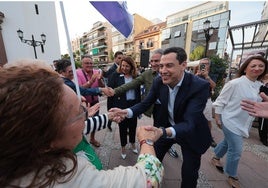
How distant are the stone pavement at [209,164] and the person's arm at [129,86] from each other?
137 centimetres

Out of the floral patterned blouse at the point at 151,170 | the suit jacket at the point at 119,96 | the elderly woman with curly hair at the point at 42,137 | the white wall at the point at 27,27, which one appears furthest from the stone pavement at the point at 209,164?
the white wall at the point at 27,27

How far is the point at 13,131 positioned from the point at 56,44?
30.0 m

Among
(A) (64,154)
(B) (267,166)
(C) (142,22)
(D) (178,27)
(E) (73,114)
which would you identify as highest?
(C) (142,22)

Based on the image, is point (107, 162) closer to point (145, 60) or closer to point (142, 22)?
point (145, 60)

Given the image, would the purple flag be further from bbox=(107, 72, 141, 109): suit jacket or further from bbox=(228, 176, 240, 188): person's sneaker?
bbox=(228, 176, 240, 188): person's sneaker

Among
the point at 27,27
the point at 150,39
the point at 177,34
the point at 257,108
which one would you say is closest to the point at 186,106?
the point at 257,108

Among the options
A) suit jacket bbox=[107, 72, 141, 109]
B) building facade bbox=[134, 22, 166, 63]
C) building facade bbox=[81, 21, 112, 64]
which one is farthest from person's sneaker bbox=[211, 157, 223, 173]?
building facade bbox=[81, 21, 112, 64]

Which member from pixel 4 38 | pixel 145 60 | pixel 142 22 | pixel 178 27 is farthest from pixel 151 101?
pixel 142 22

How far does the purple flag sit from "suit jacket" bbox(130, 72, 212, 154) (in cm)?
130

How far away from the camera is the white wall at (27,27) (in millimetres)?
19562

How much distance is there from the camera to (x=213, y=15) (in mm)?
24984

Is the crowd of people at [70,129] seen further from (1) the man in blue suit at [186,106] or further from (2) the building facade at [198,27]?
(2) the building facade at [198,27]

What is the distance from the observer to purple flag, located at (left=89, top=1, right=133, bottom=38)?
2.29 meters

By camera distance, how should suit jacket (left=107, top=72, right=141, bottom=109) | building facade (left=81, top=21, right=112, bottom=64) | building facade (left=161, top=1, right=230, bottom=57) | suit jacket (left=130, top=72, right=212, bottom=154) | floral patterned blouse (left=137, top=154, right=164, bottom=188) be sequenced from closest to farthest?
floral patterned blouse (left=137, top=154, right=164, bottom=188), suit jacket (left=130, top=72, right=212, bottom=154), suit jacket (left=107, top=72, right=141, bottom=109), building facade (left=161, top=1, right=230, bottom=57), building facade (left=81, top=21, right=112, bottom=64)
